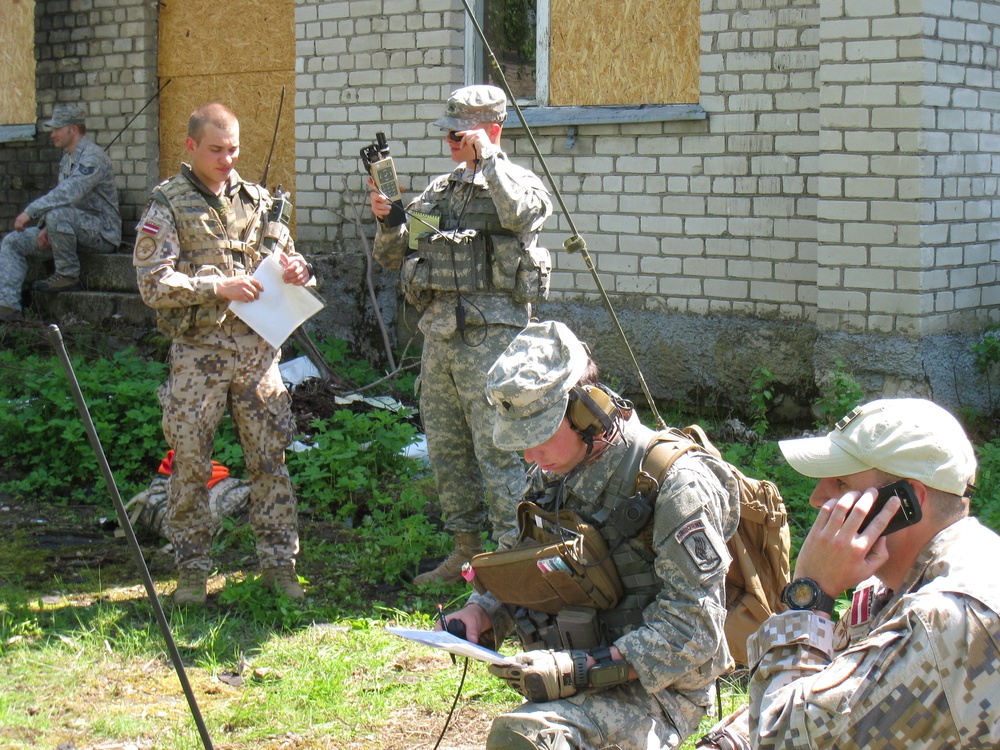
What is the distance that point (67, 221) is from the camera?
970 cm

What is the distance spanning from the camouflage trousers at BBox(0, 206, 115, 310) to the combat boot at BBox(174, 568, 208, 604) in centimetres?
575

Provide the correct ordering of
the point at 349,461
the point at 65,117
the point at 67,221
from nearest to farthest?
the point at 349,461 → the point at 67,221 → the point at 65,117

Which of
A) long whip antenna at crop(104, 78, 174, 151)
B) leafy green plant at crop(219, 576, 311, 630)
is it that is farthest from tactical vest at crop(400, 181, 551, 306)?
long whip antenna at crop(104, 78, 174, 151)

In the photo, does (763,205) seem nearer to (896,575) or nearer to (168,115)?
(896,575)

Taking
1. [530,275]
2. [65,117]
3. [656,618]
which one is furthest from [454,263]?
[65,117]

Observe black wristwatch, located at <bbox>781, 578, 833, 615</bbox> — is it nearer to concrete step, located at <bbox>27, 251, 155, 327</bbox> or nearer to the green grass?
the green grass

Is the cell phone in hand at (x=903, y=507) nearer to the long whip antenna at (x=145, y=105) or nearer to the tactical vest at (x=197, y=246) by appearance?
the tactical vest at (x=197, y=246)

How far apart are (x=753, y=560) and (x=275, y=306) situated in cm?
245

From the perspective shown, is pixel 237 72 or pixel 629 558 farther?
pixel 237 72

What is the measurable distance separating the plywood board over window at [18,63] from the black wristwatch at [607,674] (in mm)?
10042

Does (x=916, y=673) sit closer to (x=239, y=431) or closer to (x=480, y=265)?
(x=480, y=265)

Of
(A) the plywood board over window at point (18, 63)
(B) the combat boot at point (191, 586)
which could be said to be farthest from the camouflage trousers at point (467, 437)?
(A) the plywood board over window at point (18, 63)

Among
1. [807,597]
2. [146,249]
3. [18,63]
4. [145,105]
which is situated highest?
[18,63]

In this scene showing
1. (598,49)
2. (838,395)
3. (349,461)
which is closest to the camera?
(838,395)
